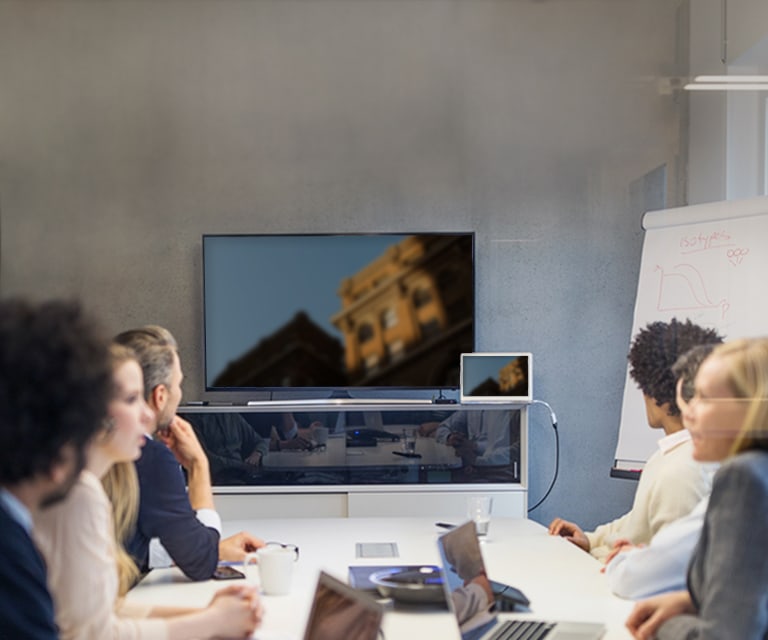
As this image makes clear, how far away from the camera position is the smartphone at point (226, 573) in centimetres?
168


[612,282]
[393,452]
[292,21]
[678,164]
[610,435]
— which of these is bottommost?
[393,452]

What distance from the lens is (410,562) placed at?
1.64 metres

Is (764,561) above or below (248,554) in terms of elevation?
above

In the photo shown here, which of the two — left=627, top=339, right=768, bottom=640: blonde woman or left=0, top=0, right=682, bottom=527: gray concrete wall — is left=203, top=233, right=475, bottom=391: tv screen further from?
left=627, top=339, right=768, bottom=640: blonde woman

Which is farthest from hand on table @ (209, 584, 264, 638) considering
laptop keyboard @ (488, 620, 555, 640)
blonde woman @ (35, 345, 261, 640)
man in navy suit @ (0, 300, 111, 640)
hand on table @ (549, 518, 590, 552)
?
hand on table @ (549, 518, 590, 552)

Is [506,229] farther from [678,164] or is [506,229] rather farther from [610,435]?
[678,164]

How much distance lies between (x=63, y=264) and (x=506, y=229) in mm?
2594

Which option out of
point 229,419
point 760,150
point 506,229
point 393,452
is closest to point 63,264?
point 229,419

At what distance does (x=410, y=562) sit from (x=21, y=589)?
0.78 metres

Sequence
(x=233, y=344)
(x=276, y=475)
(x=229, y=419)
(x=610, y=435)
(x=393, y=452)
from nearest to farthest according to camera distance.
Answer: (x=233, y=344), (x=610, y=435), (x=229, y=419), (x=276, y=475), (x=393, y=452)

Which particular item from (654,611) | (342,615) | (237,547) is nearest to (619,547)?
(654,611)

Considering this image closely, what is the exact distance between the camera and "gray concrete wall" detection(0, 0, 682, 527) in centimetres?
165

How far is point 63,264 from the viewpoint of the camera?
154 centimetres

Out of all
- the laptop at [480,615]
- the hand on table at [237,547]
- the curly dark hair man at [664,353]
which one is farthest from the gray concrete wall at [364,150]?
the hand on table at [237,547]
